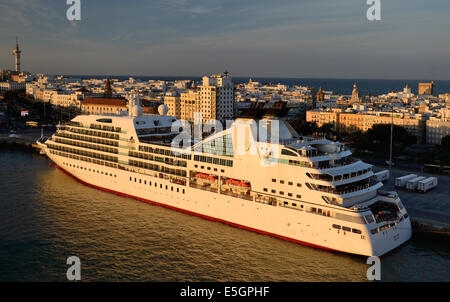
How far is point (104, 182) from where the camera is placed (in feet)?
115

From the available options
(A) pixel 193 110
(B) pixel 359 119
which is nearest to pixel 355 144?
(B) pixel 359 119

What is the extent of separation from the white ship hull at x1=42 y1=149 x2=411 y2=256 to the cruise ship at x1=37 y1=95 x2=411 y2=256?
0.19 ft

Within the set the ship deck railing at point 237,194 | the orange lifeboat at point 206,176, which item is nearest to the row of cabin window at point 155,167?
the orange lifeboat at point 206,176

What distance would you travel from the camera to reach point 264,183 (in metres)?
25.7

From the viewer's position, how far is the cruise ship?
22.9 metres

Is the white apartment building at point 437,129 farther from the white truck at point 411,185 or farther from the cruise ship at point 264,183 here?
the cruise ship at point 264,183

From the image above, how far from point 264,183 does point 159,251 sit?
7.30m

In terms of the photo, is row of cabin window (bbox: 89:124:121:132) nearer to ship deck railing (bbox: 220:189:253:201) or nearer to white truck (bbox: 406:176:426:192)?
ship deck railing (bbox: 220:189:253:201)

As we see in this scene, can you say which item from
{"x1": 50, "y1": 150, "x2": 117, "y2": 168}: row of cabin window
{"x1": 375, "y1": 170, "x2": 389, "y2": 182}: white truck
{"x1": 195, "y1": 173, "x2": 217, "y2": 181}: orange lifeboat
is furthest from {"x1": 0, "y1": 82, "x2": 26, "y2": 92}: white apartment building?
{"x1": 375, "y1": 170, "x2": 389, "y2": 182}: white truck

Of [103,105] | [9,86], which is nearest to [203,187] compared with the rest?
[103,105]

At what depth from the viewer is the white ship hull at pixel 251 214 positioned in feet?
73.6

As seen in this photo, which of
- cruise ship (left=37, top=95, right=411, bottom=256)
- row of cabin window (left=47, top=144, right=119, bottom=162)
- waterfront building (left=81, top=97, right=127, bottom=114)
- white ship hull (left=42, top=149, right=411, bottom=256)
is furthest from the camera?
waterfront building (left=81, top=97, right=127, bottom=114)

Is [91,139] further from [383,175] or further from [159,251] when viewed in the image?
[383,175]
